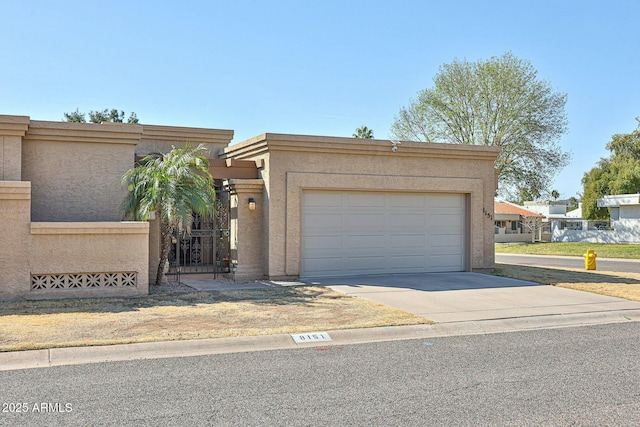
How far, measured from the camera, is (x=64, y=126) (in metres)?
14.4

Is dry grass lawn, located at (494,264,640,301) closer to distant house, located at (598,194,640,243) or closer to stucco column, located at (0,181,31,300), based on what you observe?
stucco column, located at (0,181,31,300)

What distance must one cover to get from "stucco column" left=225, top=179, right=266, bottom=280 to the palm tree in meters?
1.25

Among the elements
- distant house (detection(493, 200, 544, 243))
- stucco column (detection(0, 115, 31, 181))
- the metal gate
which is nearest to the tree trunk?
the metal gate

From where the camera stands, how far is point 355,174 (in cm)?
1620

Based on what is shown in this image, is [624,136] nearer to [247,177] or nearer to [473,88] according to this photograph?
[473,88]

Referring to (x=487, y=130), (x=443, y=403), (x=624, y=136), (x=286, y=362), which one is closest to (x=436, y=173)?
(x=286, y=362)

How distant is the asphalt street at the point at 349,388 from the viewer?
17.8ft

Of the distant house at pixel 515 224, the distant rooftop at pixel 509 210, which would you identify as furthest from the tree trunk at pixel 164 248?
the distant rooftop at pixel 509 210

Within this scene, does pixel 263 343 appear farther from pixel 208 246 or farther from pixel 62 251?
pixel 208 246

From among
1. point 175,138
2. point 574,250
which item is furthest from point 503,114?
point 175,138

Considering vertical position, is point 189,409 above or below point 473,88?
below

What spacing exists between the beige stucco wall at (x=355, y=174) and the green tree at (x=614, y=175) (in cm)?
3786

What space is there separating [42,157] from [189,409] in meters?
10.8

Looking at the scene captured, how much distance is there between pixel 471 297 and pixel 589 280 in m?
5.37
